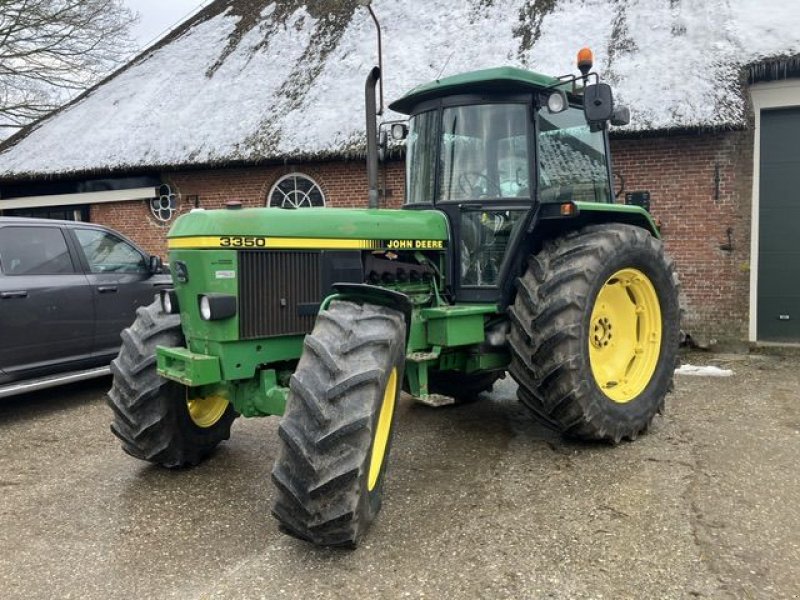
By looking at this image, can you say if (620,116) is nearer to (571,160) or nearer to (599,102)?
(571,160)

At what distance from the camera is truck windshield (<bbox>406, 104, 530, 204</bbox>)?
4.35 meters

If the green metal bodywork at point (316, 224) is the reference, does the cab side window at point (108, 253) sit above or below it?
below

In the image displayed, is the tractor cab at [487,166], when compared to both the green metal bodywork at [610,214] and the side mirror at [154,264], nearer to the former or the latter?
the green metal bodywork at [610,214]

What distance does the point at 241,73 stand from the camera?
1310cm

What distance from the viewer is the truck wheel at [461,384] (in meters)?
A: 5.39

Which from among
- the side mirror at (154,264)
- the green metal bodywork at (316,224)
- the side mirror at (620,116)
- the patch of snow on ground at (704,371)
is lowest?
the patch of snow on ground at (704,371)

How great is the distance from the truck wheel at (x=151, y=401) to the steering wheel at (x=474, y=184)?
203 centimetres

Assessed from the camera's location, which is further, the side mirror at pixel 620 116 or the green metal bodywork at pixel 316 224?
the side mirror at pixel 620 116

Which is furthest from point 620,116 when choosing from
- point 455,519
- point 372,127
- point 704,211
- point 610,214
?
point 704,211

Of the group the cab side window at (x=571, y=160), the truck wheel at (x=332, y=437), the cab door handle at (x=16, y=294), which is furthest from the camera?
the cab door handle at (x=16, y=294)

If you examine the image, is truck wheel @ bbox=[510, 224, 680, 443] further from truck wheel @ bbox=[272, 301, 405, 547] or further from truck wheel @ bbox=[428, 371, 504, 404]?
truck wheel @ bbox=[272, 301, 405, 547]

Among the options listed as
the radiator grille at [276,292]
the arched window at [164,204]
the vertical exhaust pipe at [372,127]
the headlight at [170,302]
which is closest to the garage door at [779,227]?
the vertical exhaust pipe at [372,127]

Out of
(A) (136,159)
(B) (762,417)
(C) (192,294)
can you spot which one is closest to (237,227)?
(C) (192,294)

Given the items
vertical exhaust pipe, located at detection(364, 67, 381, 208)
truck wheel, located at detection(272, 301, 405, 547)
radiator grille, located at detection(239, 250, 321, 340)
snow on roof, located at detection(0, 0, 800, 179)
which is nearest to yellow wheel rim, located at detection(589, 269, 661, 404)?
vertical exhaust pipe, located at detection(364, 67, 381, 208)
